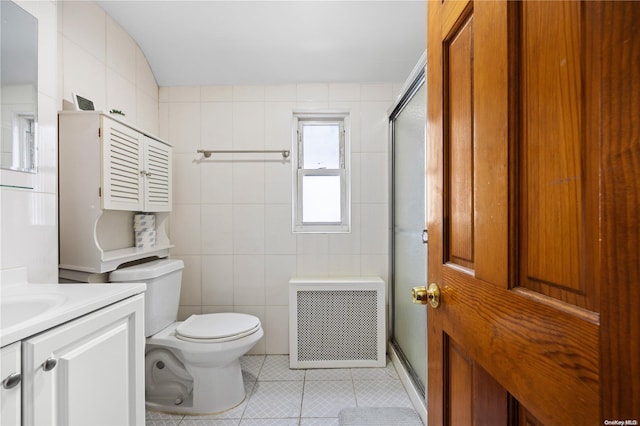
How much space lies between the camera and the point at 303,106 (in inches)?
88.4

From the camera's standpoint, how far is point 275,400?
1698 millimetres

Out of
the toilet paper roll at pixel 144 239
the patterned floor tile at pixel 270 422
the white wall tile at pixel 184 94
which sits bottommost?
→ the patterned floor tile at pixel 270 422

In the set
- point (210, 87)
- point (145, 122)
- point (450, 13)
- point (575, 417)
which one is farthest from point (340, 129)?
point (575, 417)

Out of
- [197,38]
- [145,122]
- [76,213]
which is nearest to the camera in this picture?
[76,213]

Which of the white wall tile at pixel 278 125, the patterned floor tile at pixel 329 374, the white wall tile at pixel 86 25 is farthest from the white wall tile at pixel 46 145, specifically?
the patterned floor tile at pixel 329 374

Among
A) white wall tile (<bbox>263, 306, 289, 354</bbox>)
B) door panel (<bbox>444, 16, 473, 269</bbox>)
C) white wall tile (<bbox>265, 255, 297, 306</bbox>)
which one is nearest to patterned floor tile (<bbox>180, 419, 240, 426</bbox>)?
white wall tile (<bbox>263, 306, 289, 354</bbox>)

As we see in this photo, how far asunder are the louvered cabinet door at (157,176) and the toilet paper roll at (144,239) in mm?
162

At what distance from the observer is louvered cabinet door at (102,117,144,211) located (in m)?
1.40

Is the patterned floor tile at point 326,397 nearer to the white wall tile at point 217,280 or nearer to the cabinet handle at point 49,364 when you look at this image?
the white wall tile at point 217,280

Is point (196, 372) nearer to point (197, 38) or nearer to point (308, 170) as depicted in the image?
point (308, 170)

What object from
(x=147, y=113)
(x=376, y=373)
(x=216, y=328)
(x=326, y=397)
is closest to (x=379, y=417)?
(x=326, y=397)

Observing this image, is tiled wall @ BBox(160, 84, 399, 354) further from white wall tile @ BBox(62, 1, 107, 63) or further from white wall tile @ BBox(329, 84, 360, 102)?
white wall tile @ BBox(62, 1, 107, 63)

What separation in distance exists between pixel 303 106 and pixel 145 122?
3.63 ft

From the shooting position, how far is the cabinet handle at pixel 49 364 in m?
0.70
